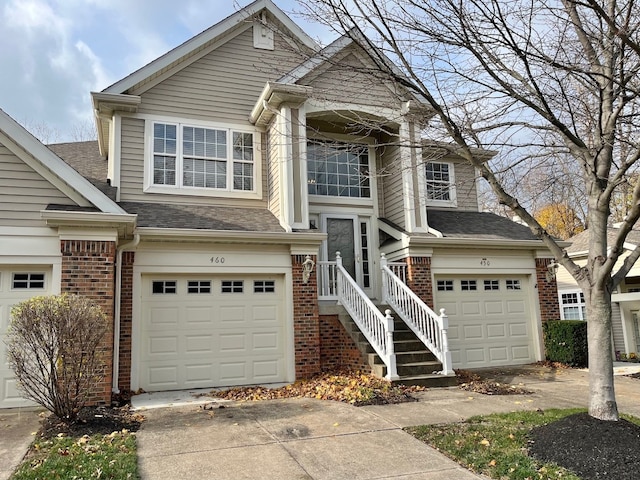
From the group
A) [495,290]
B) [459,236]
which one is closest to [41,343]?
[459,236]

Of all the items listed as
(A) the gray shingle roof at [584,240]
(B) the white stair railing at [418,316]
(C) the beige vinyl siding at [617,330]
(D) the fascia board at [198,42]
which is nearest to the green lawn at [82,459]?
(B) the white stair railing at [418,316]

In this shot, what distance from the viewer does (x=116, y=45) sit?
25.6ft

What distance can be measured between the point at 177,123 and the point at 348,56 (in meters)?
4.30

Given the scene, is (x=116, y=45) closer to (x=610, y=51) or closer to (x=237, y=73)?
(x=237, y=73)

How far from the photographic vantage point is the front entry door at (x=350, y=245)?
40.2 ft

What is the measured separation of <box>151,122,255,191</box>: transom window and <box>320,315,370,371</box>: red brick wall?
3.69 metres

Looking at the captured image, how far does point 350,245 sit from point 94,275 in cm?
612

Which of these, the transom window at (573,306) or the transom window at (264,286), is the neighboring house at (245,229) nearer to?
the transom window at (264,286)

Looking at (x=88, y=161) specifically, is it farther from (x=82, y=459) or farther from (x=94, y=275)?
(x=82, y=459)

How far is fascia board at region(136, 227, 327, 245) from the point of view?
30.5 ft

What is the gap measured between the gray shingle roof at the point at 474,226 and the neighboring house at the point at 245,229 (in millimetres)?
76

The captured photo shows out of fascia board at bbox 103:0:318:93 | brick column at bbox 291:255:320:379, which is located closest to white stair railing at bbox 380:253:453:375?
brick column at bbox 291:255:320:379

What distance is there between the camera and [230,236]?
32.0 feet

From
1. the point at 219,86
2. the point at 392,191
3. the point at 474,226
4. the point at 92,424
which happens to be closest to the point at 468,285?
the point at 474,226
